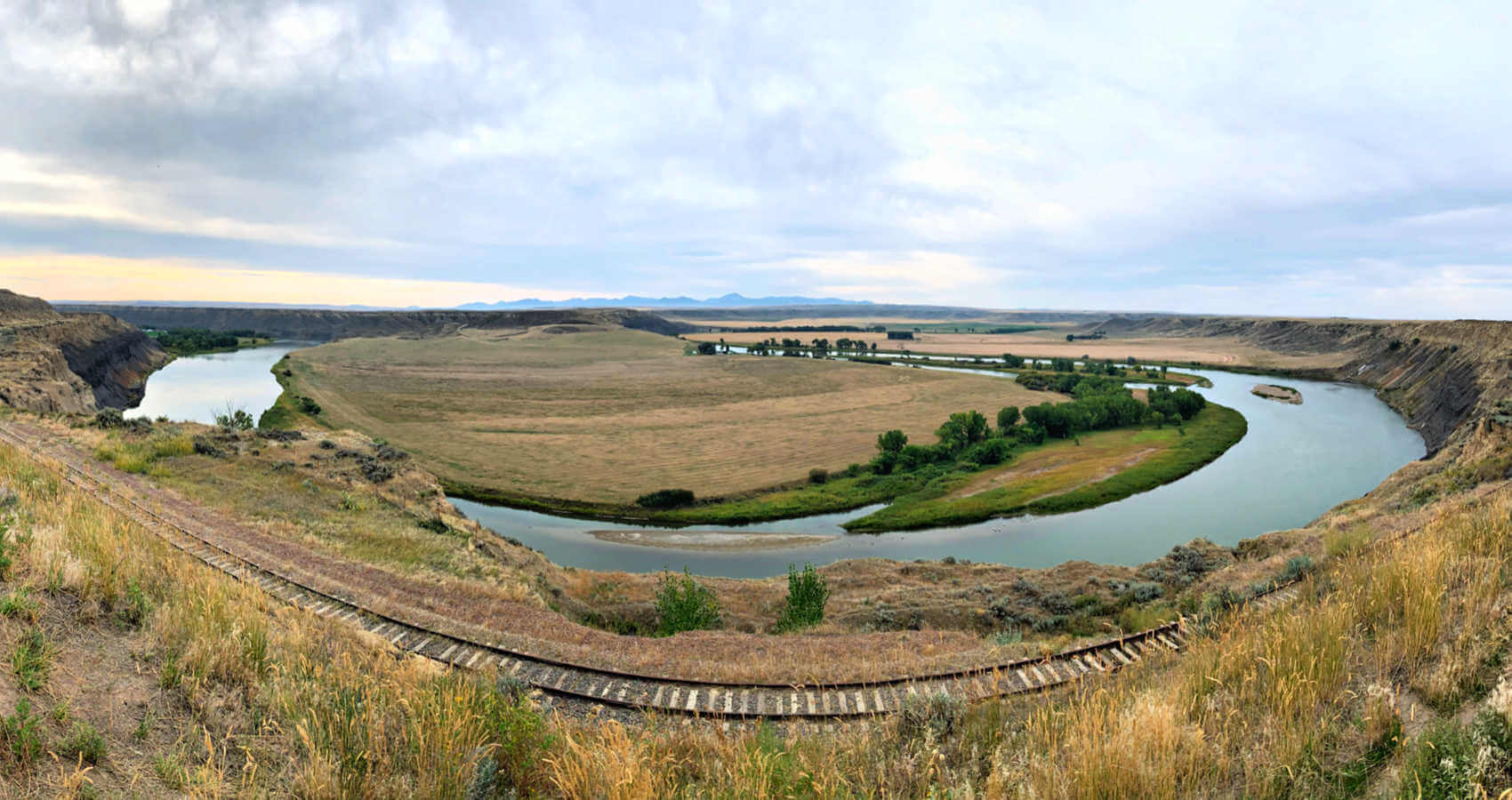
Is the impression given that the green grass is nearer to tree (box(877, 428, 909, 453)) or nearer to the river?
tree (box(877, 428, 909, 453))

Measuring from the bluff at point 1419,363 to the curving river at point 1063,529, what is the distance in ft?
17.0

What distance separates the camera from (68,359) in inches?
2569

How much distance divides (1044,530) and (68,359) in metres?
94.2

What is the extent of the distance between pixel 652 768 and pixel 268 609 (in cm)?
607

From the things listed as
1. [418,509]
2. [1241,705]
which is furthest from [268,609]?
[418,509]

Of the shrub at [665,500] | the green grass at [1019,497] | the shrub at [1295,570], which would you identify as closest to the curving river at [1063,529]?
the green grass at [1019,497]

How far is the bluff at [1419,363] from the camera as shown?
46.9m

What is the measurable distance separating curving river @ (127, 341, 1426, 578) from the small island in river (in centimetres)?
2296

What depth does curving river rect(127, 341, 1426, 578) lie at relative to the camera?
32.0 metres

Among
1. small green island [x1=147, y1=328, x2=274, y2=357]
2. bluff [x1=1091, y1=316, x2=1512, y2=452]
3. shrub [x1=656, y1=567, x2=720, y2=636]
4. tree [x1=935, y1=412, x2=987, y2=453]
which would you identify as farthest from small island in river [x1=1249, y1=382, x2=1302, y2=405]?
small green island [x1=147, y1=328, x2=274, y2=357]

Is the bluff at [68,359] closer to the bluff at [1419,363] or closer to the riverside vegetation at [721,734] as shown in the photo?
the riverside vegetation at [721,734]

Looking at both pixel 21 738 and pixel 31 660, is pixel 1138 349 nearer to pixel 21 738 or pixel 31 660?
pixel 31 660

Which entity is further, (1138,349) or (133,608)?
(1138,349)

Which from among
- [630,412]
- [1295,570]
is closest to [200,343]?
[630,412]
